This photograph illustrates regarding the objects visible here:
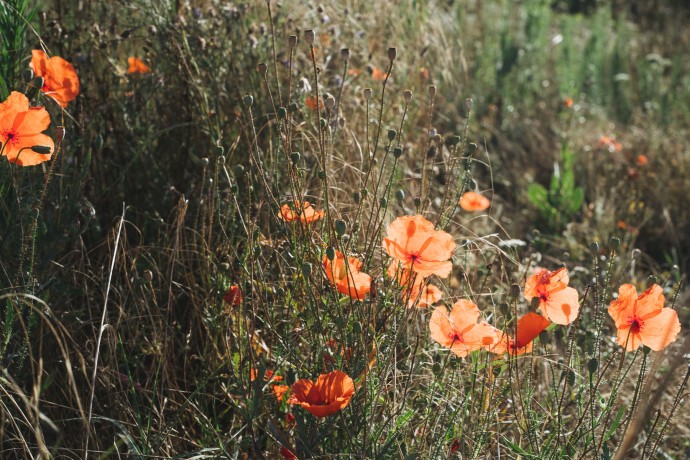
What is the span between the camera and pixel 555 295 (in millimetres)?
1497

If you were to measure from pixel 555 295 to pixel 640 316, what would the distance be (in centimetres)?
16

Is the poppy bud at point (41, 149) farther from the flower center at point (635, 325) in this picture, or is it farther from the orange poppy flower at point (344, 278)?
the flower center at point (635, 325)

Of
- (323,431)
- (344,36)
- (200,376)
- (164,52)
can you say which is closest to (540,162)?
(344,36)

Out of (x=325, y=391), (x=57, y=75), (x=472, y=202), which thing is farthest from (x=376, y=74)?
(x=325, y=391)

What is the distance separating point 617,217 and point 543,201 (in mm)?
335

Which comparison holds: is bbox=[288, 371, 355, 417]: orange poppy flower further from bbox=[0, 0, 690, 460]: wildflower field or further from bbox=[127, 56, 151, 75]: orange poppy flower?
bbox=[127, 56, 151, 75]: orange poppy flower

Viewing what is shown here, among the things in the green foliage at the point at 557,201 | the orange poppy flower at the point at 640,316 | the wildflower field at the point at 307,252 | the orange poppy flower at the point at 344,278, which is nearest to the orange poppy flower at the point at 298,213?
the wildflower field at the point at 307,252

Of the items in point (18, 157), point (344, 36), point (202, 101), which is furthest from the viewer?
point (344, 36)

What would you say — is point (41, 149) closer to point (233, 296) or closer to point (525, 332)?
point (233, 296)

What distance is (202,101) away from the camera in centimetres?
222

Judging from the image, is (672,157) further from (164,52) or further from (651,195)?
(164,52)

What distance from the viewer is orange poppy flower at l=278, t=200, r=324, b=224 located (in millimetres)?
1478

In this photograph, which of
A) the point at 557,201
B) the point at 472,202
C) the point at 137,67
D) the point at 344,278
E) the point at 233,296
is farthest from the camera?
the point at 557,201

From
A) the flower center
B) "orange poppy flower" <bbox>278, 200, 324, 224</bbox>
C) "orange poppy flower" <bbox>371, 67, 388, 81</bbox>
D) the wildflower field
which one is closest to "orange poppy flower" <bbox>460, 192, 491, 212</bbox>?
the wildflower field
